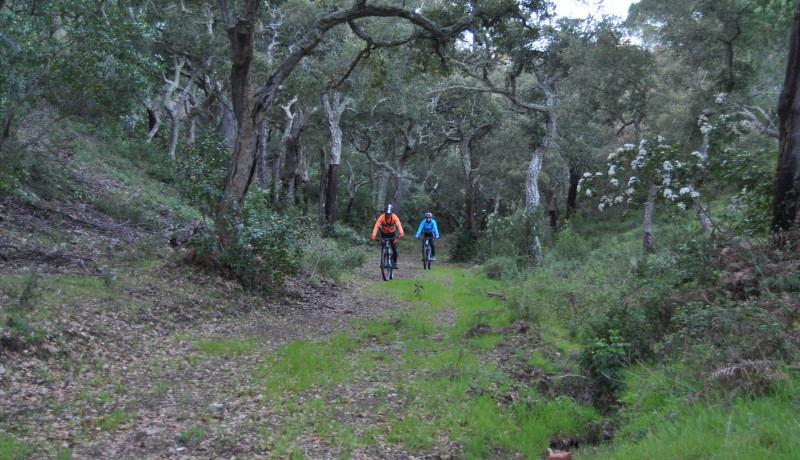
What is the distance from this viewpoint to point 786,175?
7.70 metres

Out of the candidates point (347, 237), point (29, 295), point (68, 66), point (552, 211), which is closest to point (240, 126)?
point (68, 66)

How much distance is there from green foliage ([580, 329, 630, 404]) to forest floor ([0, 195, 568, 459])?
2.48 ft

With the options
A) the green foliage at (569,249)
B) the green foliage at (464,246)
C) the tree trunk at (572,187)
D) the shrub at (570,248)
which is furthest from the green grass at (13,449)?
the tree trunk at (572,187)

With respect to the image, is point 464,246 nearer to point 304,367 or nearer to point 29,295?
point 304,367

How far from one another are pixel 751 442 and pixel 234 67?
9886 mm

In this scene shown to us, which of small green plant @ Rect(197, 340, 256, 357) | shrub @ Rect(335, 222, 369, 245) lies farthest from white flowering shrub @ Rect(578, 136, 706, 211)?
shrub @ Rect(335, 222, 369, 245)

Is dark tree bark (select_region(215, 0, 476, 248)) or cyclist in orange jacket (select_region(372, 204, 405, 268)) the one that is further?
cyclist in orange jacket (select_region(372, 204, 405, 268))

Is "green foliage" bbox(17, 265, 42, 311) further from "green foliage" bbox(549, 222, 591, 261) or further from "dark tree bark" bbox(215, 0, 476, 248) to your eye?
"green foliage" bbox(549, 222, 591, 261)

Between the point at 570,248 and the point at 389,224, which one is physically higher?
the point at 389,224

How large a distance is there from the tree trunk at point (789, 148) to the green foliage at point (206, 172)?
8.84 meters

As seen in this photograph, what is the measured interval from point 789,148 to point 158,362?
8.62m

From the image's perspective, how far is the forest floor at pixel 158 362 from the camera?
4.66 metres

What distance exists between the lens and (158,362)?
258 inches

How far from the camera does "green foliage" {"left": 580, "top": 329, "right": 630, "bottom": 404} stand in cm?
559
